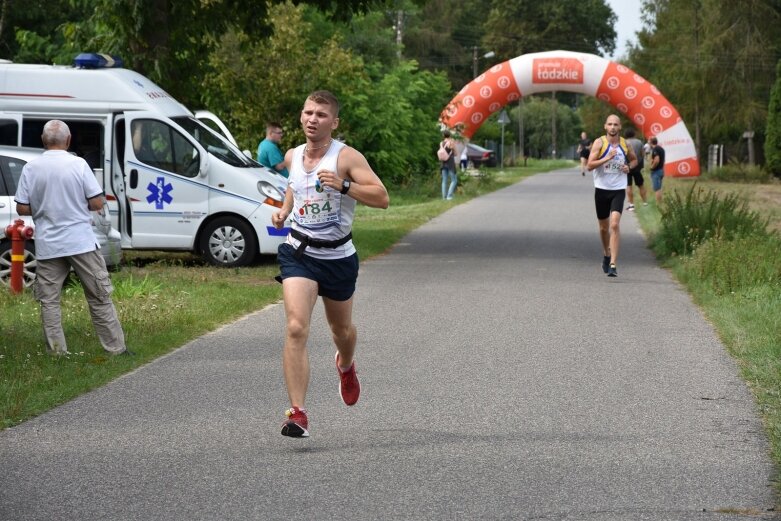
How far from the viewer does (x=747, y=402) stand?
28.0 feet

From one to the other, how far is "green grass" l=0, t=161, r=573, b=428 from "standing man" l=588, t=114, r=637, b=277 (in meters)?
3.81

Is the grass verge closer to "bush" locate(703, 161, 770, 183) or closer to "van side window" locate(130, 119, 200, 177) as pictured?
"van side window" locate(130, 119, 200, 177)

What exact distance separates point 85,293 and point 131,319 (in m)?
1.82

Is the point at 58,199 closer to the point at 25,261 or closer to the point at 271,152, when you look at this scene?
the point at 25,261

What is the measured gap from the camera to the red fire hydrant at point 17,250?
43.3 ft

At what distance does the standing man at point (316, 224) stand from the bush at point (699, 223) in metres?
11.0

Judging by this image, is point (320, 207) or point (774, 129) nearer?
point (320, 207)

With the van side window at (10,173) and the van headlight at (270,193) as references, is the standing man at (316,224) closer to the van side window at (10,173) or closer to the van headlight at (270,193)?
the van side window at (10,173)

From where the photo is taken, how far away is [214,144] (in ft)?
59.2

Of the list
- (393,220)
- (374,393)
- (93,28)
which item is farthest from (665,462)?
(393,220)

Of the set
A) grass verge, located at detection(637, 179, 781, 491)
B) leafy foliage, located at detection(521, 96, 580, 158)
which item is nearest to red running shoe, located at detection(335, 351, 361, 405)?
grass verge, located at detection(637, 179, 781, 491)

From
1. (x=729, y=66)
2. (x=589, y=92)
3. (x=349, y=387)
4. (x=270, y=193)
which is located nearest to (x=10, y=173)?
(x=270, y=193)

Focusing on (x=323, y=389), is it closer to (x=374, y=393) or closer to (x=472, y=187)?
(x=374, y=393)

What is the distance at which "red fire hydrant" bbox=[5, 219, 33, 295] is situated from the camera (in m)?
13.2
